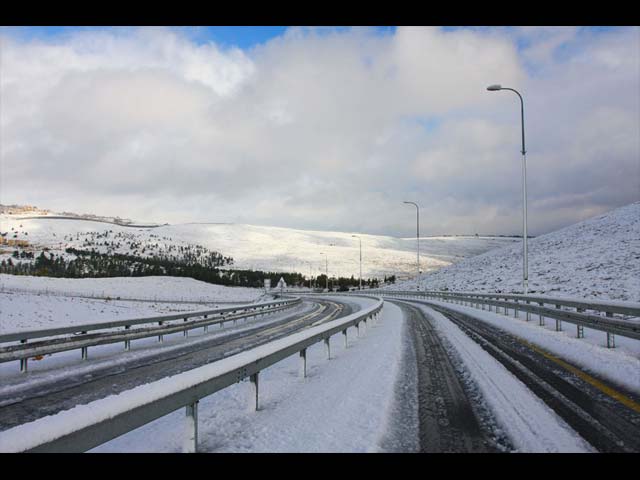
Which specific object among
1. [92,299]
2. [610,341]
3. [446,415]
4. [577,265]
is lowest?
[92,299]

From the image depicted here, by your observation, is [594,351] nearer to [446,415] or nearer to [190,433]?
[446,415]

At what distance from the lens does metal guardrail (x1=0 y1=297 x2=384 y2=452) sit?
2791mm

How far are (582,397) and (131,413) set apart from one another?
18.4 ft

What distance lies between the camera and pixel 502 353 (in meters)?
9.80

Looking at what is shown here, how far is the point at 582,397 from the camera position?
609cm

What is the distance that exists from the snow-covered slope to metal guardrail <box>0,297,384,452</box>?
3005 centimetres

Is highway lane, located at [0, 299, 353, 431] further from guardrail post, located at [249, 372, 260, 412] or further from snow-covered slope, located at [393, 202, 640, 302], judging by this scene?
snow-covered slope, located at [393, 202, 640, 302]

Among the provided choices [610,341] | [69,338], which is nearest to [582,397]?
[610,341]

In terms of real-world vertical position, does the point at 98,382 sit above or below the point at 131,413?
below

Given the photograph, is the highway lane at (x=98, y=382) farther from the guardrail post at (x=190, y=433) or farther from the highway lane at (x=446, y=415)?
the highway lane at (x=446, y=415)

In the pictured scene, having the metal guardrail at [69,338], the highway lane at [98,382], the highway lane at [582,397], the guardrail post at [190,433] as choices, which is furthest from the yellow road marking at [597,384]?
the metal guardrail at [69,338]

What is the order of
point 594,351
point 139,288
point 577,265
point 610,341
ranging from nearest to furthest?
point 594,351, point 610,341, point 577,265, point 139,288

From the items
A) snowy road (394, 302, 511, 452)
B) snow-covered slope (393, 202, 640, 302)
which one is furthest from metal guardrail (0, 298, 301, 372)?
snow-covered slope (393, 202, 640, 302)
